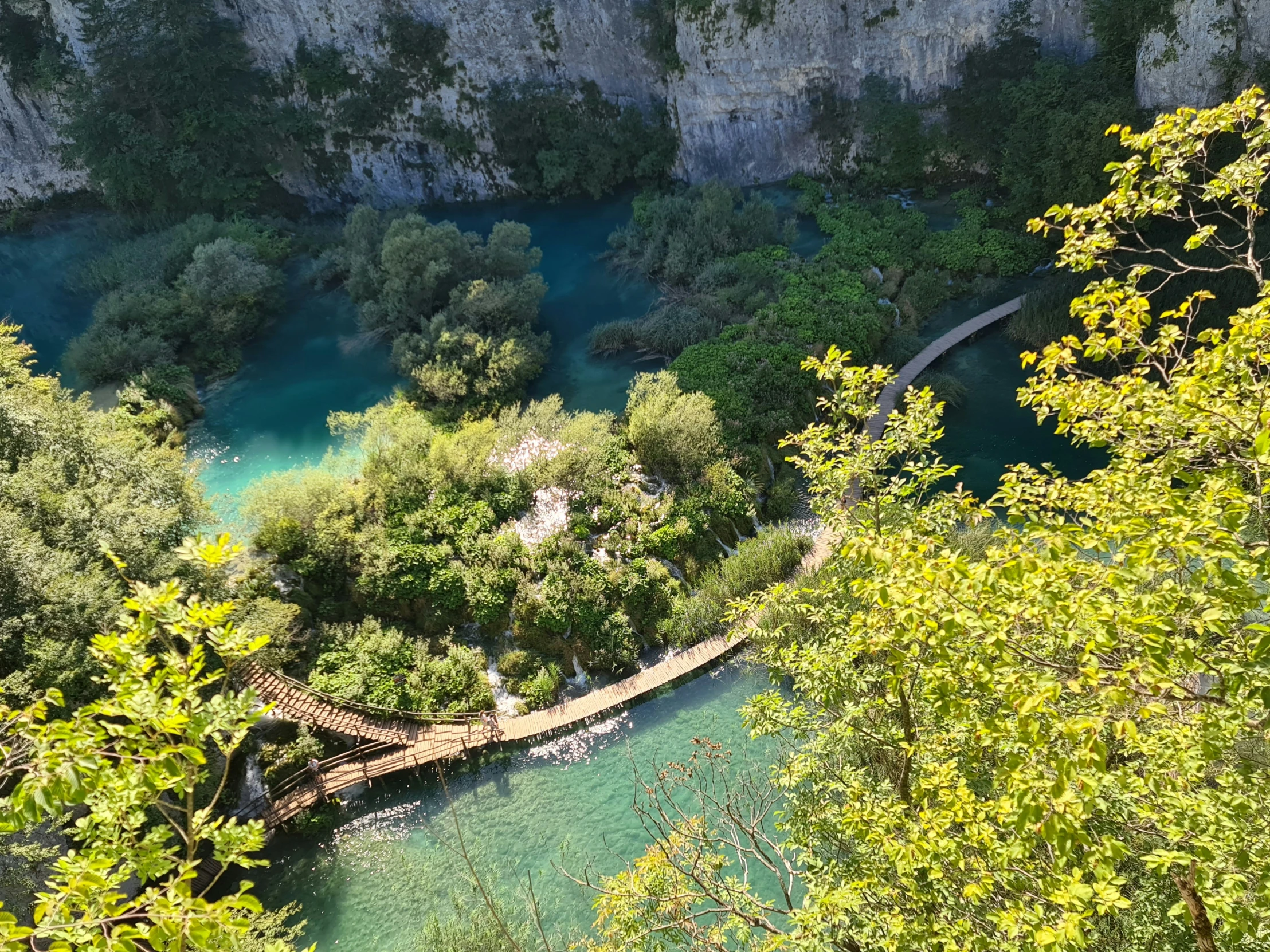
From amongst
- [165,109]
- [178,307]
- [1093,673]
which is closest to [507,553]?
[1093,673]

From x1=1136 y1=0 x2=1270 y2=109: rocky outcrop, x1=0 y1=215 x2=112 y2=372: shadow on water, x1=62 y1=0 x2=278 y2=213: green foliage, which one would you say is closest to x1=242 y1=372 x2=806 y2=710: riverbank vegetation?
x1=0 y1=215 x2=112 y2=372: shadow on water

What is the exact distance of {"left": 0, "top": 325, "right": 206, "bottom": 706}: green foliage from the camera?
10406 mm

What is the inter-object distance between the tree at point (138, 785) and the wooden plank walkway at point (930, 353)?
16562mm

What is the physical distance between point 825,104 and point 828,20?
9.29ft

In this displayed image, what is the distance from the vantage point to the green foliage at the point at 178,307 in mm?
22062

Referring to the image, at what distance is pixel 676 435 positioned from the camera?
55.2ft

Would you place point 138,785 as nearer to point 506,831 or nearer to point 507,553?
Answer: point 506,831

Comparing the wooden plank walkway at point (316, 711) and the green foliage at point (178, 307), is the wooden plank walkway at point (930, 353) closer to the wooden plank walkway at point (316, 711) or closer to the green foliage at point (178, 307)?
the wooden plank walkway at point (316, 711)

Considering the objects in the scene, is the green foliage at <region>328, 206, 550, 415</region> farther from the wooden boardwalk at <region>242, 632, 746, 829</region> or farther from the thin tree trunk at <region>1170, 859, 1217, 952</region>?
the thin tree trunk at <region>1170, 859, 1217, 952</region>

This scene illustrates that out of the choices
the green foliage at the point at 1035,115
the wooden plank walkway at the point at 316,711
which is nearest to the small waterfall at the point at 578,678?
the wooden plank walkway at the point at 316,711

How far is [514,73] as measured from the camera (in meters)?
30.8

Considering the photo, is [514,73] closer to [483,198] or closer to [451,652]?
[483,198]

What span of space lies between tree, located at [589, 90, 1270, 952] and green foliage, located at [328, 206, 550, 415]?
603 inches

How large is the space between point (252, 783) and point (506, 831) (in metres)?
4.53
